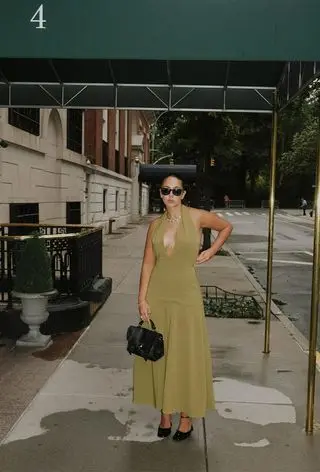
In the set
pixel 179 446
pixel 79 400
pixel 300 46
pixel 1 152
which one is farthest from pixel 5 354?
pixel 1 152

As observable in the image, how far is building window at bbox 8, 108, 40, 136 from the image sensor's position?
10.9 meters

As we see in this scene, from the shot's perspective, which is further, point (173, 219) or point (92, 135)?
point (92, 135)

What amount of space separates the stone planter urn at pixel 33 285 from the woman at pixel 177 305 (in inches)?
102

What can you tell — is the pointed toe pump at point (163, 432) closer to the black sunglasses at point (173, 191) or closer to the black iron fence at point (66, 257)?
the black sunglasses at point (173, 191)

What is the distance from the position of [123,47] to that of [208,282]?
8095mm

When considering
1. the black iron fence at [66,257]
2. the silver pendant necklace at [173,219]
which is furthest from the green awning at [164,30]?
the black iron fence at [66,257]

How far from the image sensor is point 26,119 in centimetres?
1174

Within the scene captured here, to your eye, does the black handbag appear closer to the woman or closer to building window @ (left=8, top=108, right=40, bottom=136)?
the woman

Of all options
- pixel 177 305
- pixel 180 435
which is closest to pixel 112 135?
pixel 177 305

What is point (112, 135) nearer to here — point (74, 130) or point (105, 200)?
point (105, 200)

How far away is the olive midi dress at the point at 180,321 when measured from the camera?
3.57 m

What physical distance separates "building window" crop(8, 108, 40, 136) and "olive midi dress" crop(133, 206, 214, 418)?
807cm

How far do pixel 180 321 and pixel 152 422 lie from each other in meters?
1.10

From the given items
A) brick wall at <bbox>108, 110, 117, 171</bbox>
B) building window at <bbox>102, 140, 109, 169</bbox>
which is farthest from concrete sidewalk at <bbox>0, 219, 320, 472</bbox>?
brick wall at <bbox>108, 110, 117, 171</bbox>
